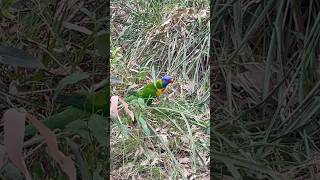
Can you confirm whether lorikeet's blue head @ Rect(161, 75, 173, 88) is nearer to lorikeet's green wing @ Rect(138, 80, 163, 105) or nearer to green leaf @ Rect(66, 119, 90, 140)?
lorikeet's green wing @ Rect(138, 80, 163, 105)

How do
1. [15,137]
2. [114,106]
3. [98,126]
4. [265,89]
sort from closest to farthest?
[15,137]
[98,126]
[114,106]
[265,89]

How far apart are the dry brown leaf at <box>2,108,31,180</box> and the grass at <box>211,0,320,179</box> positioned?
1.17 feet

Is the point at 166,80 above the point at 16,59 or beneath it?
beneath

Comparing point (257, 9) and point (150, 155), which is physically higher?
point (257, 9)

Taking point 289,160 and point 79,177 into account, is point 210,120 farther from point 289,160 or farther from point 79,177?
point 79,177

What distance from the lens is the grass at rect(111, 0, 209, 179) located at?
1.09m

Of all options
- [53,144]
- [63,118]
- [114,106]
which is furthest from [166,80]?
[53,144]

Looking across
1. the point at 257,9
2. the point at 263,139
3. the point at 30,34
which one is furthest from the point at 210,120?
the point at 30,34

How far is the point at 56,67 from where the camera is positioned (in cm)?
117

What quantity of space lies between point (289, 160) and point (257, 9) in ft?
1.07

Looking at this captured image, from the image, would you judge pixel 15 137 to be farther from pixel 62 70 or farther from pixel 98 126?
pixel 62 70

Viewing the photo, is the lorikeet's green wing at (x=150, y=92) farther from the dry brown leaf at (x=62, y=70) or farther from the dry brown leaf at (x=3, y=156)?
the dry brown leaf at (x=3, y=156)

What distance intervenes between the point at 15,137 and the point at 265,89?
54 cm

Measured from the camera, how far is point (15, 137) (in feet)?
2.70
